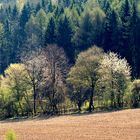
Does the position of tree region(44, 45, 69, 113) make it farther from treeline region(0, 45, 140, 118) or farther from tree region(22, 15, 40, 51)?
tree region(22, 15, 40, 51)

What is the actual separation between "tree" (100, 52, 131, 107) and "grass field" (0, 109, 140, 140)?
Answer: 6647mm

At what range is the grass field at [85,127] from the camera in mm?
47584

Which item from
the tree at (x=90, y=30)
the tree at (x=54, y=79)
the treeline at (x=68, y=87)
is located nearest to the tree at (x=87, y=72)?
the treeline at (x=68, y=87)

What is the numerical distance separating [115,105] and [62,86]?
28.0 feet

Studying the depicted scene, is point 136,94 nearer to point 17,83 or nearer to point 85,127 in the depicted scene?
point 17,83

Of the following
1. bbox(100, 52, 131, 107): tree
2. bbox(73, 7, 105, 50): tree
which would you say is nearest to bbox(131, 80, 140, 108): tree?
bbox(100, 52, 131, 107): tree

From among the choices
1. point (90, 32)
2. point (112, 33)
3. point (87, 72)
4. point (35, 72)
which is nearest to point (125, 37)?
point (112, 33)

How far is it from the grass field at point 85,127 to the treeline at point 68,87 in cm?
676

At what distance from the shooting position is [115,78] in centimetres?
7206

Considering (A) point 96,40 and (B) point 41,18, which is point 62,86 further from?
(B) point 41,18

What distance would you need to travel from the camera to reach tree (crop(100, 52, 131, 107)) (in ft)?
234

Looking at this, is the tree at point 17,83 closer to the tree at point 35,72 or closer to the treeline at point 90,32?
the tree at point 35,72

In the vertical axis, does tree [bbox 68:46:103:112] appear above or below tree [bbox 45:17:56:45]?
below

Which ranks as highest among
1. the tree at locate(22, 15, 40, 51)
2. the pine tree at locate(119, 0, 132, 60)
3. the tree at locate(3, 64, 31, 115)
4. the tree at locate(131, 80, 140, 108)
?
the tree at locate(22, 15, 40, 51)
